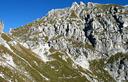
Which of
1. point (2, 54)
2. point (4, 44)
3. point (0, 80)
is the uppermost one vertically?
point (4, 44)

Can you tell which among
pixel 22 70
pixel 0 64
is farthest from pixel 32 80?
pixel 0 64

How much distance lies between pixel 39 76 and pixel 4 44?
28545 mm

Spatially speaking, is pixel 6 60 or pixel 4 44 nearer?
pixel 6 60

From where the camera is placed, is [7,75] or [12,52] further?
[12,52]

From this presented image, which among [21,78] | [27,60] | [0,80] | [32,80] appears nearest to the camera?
[0,80]

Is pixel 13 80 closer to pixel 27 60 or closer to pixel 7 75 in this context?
pixel 7 75

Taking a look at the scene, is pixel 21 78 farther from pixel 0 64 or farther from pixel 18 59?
pixel 18 59

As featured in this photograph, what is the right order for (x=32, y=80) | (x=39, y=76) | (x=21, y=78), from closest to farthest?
1. (x=21, y=78)
2. (x=32, y=80)
3. (x=39, y=76)

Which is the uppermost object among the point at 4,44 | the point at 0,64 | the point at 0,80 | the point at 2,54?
the point at 4,44

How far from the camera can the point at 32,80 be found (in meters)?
172

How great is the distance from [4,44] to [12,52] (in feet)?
22.9

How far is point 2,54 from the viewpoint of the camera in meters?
177

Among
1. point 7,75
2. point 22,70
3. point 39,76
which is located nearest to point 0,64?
point 7,75

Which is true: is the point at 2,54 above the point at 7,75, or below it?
above
